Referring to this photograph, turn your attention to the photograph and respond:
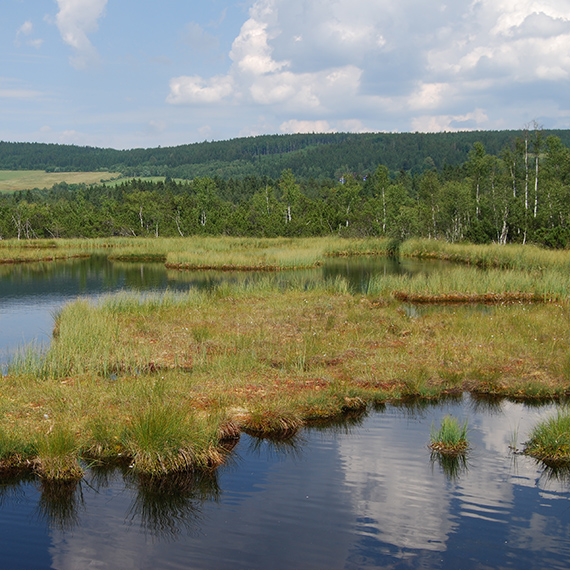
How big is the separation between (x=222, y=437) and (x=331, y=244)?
41.2 metres

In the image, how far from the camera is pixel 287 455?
354 inches

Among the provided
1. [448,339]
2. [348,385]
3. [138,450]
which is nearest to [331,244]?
[448,339]

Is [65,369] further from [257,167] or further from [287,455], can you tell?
[257,167]

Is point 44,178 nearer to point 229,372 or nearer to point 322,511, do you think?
point 229,372

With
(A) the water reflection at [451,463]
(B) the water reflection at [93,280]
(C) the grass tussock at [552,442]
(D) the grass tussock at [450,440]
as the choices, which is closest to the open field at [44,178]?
(B) the water reflection at [93,280]

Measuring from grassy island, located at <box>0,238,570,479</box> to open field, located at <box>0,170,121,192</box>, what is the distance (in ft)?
549

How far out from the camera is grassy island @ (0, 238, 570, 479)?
8.52 m

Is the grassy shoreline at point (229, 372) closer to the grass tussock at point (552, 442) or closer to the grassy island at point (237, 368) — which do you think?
the grassy island at point (237, 368)

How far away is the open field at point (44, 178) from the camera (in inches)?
6826

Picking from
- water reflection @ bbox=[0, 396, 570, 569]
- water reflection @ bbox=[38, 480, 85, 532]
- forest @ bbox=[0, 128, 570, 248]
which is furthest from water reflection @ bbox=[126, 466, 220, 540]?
forest @ bbox=[0, 128, 570, 248]

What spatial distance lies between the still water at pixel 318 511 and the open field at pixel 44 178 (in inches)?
6923

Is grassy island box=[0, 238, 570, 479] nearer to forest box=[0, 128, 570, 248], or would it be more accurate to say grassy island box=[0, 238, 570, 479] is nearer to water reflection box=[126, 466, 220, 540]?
water reflection box=[126, 466, 220, 540]

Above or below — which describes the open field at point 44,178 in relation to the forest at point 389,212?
above

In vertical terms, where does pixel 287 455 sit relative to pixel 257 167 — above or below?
below
